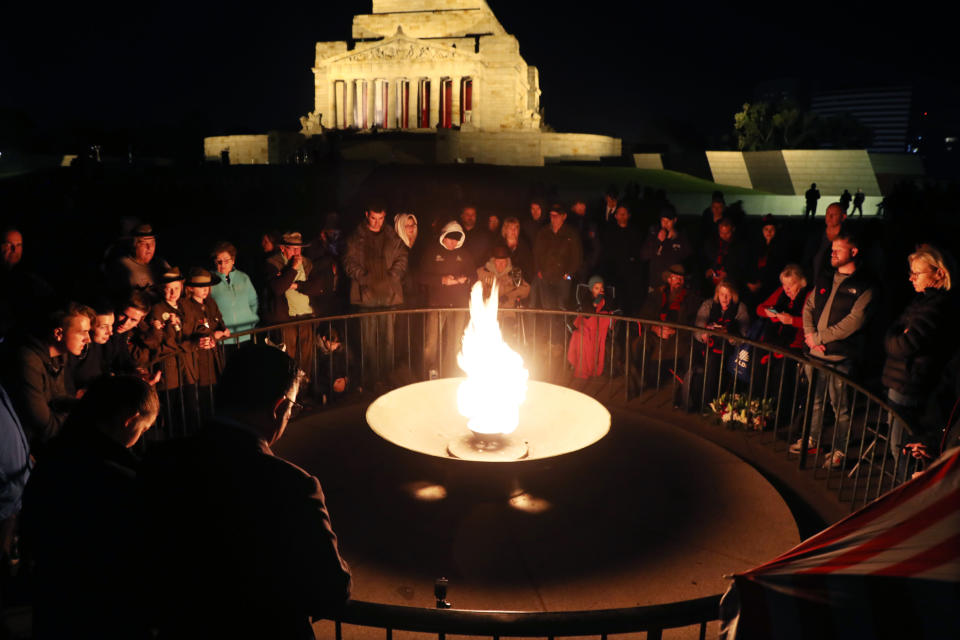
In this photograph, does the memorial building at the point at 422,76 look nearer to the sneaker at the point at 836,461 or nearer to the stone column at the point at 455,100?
the stone column at the point at 455,100

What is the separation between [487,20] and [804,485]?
59.9 m

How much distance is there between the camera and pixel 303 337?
9039 mm

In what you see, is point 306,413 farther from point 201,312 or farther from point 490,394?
point 490,394

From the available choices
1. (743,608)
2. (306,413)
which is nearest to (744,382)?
(306,413)

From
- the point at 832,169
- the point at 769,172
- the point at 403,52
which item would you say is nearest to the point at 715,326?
the point at 769,172

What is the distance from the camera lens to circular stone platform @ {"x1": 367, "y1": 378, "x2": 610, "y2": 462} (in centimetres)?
587

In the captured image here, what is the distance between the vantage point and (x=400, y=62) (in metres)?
56.2

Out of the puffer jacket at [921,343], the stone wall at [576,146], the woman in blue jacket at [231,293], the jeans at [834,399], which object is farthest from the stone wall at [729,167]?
the woman in blue jacket at [231,293]

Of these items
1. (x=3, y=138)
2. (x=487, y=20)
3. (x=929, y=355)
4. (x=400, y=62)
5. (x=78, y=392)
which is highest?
(x=487, y=20)

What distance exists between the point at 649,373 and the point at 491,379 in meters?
4.52

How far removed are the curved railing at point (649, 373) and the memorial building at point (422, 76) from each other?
4202 cm

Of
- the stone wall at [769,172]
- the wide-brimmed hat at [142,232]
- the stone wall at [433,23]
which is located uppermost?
the stone wall at [433,23]

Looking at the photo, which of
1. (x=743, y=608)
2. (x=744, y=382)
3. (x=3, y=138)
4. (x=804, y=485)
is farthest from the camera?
(x=3, y=138)

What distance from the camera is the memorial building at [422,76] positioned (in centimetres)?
5506
